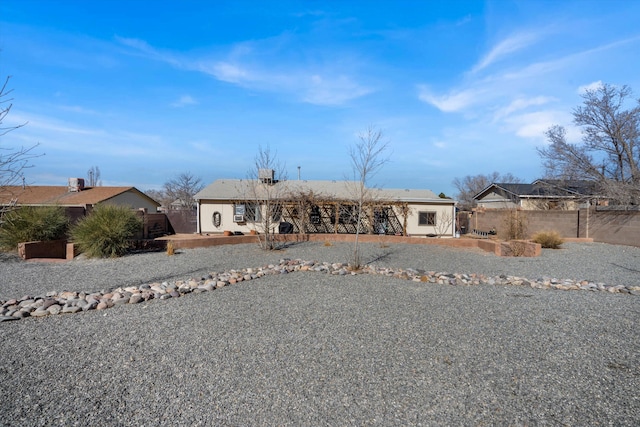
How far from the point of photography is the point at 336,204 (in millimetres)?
18109

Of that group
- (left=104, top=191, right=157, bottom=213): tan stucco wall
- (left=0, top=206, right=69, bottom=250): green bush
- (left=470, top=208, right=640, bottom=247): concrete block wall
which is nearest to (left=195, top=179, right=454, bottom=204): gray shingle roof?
(left=470, top=208, right=640, bottom=247): concrete block wall

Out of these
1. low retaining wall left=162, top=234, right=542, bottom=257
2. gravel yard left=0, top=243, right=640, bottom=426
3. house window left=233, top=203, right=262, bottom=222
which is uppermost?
house window left=233, top=203, right=262, bottom=222

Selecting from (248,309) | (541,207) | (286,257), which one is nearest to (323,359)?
(248,309)

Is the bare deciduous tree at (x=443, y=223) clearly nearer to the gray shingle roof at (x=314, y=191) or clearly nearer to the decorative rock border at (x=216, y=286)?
the gray shingle roof at (x=314, y=191)

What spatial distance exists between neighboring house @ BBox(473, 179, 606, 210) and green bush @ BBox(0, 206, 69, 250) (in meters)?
17.0

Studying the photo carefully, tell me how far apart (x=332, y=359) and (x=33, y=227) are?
431 inches

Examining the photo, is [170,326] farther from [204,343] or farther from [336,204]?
[336,204]

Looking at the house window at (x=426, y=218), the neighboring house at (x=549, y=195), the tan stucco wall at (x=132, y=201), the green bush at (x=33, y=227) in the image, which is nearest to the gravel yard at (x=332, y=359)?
the green bush at (x=33, y=227)

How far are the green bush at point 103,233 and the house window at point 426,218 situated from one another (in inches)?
561

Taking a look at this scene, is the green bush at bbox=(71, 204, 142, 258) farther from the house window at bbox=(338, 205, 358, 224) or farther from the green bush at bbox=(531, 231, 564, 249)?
the green bush at bbox=(531, 231, 564, 249)

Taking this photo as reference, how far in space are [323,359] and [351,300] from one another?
2280mm

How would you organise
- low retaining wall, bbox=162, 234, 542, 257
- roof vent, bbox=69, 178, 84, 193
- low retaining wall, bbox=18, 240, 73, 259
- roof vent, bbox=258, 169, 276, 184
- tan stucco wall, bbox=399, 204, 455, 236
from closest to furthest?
low retaining wall, bbox=18, 240, 73, 259
low retaining wall, bbox=162, 234, 542, 257
roof vent, bbox=258, 169, 276, 184
tan stucco wall, bbox=399, 204, 455, 236
roof vent, bbox=69, 178, 84, 193

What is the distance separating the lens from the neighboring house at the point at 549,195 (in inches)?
760

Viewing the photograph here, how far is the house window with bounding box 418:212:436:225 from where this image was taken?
787 inches
